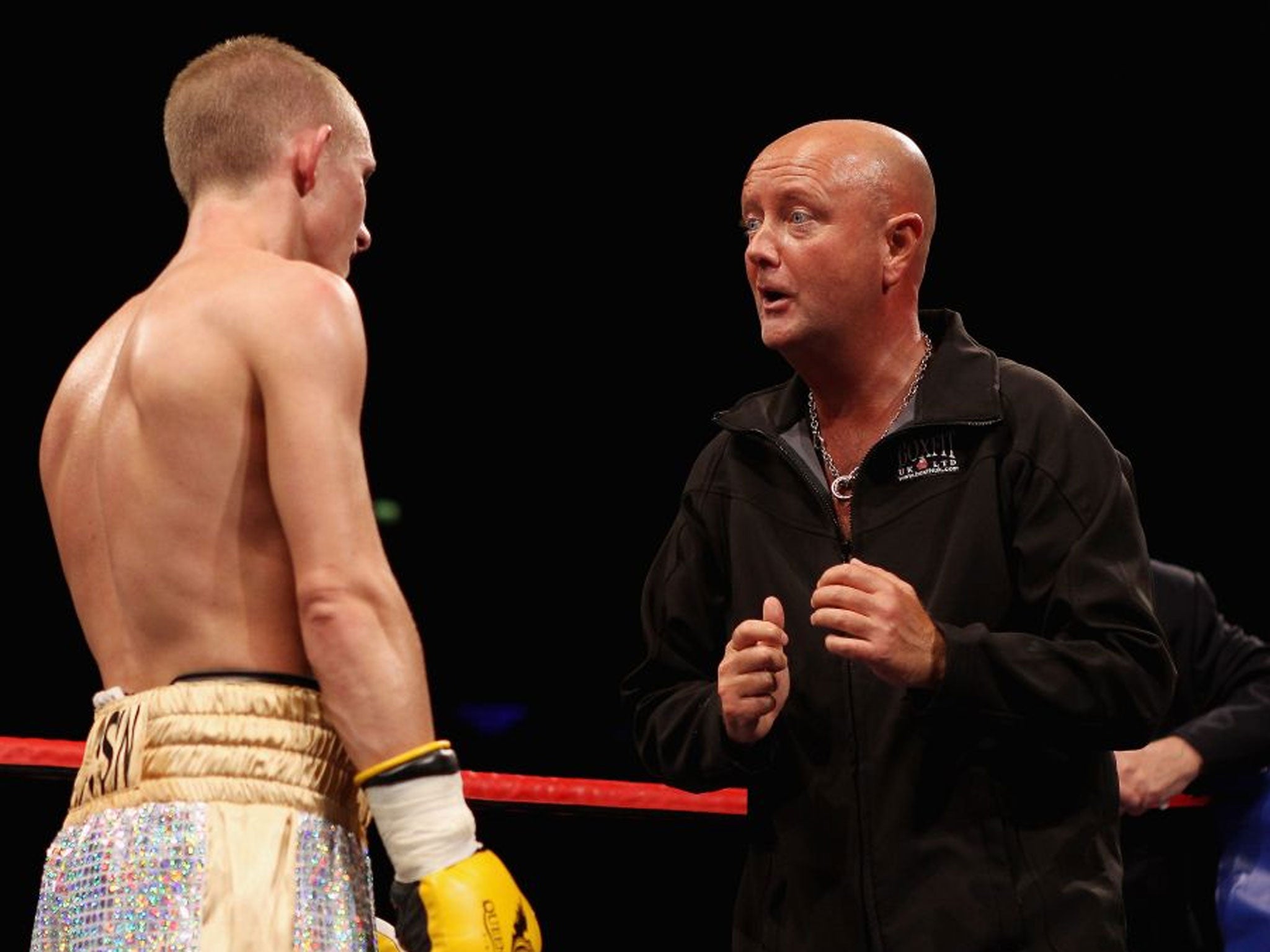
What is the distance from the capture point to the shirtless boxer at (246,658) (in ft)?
4.04

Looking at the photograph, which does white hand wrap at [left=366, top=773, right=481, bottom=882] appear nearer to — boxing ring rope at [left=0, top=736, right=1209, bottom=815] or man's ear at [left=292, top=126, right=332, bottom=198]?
man's ear at [left=292, top=126, right=332, bottom=198]

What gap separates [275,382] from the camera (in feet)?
4.19

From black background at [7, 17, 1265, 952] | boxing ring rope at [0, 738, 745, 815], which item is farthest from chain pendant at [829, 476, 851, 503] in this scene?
black background at [7, 17, 1265, 952]

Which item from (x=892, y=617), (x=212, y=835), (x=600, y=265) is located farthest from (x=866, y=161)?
(x=600, y=265)

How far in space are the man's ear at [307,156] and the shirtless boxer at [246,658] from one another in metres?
0.12

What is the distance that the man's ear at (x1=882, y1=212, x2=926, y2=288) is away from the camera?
171 cm

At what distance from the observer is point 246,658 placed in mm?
1307

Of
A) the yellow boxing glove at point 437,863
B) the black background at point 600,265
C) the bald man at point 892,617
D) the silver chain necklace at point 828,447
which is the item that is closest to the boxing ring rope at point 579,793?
the bald man at point 892,617

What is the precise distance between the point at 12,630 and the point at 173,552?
302 centimetres

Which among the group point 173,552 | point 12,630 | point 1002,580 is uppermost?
point 173,552

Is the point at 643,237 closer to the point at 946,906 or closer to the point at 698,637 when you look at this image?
the point at 698,637

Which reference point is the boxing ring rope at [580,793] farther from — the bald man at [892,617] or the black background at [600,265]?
the black background at [600,265]

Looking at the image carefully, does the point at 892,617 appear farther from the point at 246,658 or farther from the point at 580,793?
the point at 580,793

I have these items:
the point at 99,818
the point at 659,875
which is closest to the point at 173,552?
the point at 99,818
